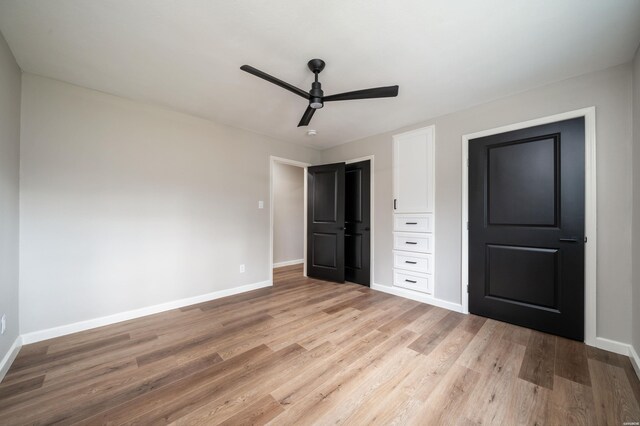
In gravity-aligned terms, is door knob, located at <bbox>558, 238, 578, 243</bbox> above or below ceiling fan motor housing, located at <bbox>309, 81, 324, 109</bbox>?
below

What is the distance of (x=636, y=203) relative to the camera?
1862 millimetres

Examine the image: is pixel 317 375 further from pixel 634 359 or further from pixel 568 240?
pixel 568 240

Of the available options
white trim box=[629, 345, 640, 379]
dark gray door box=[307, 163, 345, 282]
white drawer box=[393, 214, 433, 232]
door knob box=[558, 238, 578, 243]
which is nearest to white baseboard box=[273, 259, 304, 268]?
dark gray door box=[307, 163, 345, 282]

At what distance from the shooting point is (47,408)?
1433 mm

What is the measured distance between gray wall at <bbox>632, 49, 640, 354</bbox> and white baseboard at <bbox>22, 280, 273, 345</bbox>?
3.97 meters

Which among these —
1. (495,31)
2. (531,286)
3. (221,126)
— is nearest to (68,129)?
(221,126)

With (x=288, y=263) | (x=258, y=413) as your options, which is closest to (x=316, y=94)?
(x=258, y=413)

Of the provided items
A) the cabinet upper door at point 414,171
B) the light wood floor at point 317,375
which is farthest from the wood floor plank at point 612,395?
the cabinet upper door at point 414,171

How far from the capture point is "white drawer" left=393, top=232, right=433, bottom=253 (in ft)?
10.4

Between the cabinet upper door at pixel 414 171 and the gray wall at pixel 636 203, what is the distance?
159cm

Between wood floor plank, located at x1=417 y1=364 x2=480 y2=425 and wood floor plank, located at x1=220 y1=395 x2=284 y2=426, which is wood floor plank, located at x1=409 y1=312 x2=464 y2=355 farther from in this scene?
wood floor plank, located at x1=220 y1=395 x2=284 y2=426

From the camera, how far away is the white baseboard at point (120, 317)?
2193mm

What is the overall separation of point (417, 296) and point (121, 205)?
12.3 ft

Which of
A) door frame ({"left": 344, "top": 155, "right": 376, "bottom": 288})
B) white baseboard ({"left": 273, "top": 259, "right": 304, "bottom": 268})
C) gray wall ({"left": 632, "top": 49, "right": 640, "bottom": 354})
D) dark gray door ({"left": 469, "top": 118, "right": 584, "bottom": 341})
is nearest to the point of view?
gray wall ({"left": 632, "top": 49, "right": 640, "bottom": 354})
